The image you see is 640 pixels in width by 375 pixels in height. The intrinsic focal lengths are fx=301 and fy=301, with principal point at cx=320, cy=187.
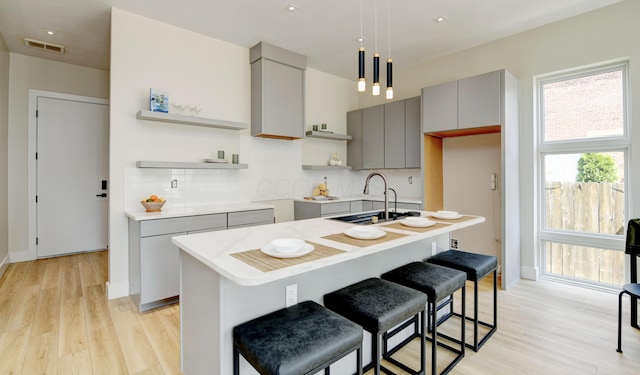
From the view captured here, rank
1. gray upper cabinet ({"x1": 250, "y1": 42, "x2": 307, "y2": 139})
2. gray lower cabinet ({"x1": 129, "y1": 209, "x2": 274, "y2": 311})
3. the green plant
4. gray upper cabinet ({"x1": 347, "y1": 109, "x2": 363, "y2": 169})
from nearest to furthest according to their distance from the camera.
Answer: gray lower cabinet ({"x1": 129, "y1": 209, "x2": 274, "y2": 311}) → the green plant → gray upper cabinet ({"x1": 250, "y1": 42, "x2": 307, "y2": 139}) → gray upper cabinet ({"x1": 347, "y1": 109, "x2": 363, "y2": 169})

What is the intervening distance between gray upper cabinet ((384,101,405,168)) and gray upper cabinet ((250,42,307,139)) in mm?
1348

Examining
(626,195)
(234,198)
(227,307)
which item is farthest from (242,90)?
(626,195)

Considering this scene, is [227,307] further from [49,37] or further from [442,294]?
[49,37]

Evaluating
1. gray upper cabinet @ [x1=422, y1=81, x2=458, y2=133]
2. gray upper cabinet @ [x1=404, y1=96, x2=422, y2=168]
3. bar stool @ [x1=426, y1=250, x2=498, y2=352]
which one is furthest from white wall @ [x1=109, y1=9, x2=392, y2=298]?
bar stool @ [x1=426, y1=250, x2=498, y2=352]

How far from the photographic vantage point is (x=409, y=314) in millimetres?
1561

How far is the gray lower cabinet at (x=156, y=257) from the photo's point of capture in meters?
2.73

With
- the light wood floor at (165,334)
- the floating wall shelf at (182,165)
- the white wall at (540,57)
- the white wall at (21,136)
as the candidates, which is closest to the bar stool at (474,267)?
the light wood floor at (165,334)

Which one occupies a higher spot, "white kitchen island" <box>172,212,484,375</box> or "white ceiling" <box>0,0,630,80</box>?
"white ceiling" <box>0,0,630,80</box>

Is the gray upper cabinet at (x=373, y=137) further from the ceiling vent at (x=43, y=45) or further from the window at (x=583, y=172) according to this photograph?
the ceiling vent at (x=43, y=45)

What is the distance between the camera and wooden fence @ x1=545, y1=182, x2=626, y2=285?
3.11 meters

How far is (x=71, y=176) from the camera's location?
461 cm

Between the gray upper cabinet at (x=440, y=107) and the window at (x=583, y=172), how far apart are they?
965 millimetres

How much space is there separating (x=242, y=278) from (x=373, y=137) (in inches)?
164

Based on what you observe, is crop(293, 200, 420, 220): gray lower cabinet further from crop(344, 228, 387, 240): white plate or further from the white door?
the white door
